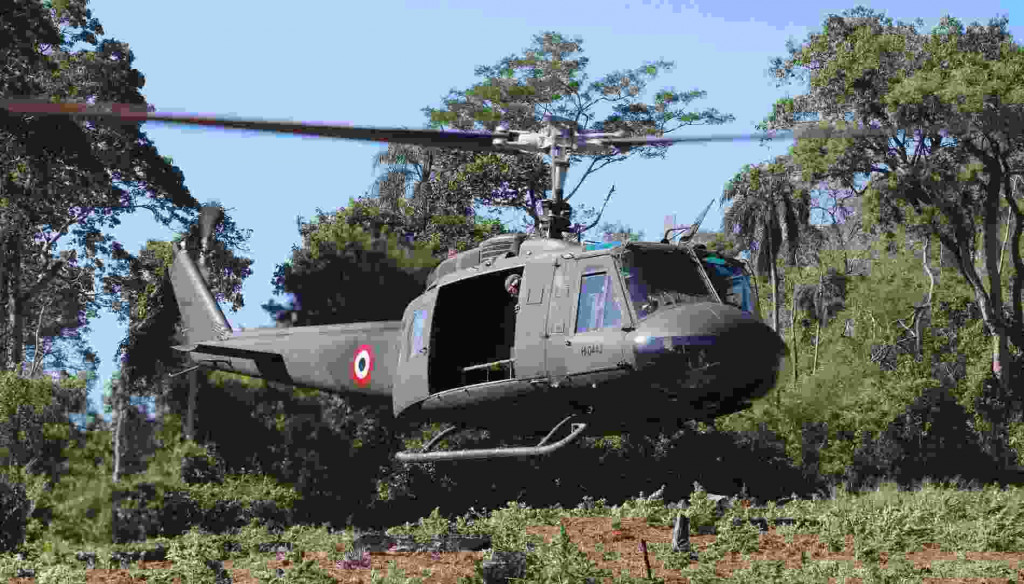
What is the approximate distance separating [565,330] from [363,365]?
381 cm

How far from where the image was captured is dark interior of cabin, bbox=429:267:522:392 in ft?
40.5

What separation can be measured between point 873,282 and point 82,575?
4109 centimetres

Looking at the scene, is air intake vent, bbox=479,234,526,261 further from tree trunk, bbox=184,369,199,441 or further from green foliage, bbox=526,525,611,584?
tree trunk, bbox=184,369,199,441

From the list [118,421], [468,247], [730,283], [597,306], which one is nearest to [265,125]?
[597,306]

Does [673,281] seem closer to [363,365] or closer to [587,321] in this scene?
[587,321]

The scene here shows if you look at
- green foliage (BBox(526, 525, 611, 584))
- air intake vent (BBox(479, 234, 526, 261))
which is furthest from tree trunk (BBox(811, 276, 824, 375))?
air intake vent (BBox(479, 234, 526, 261))

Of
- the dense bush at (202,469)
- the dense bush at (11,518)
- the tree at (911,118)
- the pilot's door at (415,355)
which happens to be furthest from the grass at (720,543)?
the tree at (911,118)

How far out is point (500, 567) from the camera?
1203cm

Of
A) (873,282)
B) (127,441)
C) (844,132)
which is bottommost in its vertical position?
(127,441)

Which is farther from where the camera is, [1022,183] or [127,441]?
[1022,183]

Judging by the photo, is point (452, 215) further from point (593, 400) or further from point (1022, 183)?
point (593, 400)

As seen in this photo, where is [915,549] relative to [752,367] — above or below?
below

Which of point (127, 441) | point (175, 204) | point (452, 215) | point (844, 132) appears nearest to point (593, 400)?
point (844, 132)

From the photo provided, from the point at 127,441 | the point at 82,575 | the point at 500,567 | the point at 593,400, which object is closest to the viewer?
the point at 593,400
